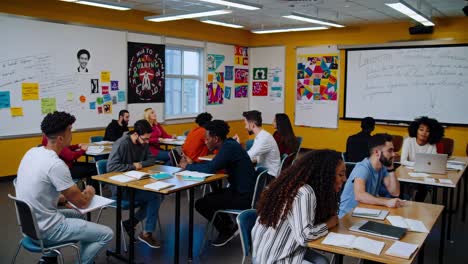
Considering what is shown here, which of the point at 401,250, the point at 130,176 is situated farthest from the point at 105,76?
the point at 401,250

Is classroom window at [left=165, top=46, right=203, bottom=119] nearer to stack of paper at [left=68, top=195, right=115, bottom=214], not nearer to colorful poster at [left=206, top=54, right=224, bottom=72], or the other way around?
colorful poster at [left=206, top=54, right=224, bottom=72]

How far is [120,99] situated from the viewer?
25.9ft

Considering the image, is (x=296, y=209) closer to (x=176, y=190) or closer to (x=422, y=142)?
(x=176, y=190)

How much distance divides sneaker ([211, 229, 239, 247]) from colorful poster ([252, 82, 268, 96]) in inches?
266

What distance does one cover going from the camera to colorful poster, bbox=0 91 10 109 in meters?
6.23

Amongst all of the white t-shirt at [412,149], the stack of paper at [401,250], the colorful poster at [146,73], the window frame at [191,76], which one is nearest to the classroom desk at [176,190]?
the stack of paper at [401,250]

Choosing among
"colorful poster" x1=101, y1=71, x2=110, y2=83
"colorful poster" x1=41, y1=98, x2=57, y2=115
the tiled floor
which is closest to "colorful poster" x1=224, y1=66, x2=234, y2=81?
"colorful poster" x1=101, y1=71, x2=110, y2=83

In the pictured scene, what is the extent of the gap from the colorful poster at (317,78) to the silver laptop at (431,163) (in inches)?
207

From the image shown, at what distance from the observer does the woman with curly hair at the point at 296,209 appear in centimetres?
228

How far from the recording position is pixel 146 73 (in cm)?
832

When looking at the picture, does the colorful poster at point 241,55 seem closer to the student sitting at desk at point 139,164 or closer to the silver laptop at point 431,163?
the student sitting at desk at point 139,164

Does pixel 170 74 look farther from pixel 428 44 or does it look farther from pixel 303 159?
pixel 303 159

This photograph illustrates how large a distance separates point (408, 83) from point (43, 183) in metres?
7.70

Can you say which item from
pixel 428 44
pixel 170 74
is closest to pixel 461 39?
pixel 428 44
